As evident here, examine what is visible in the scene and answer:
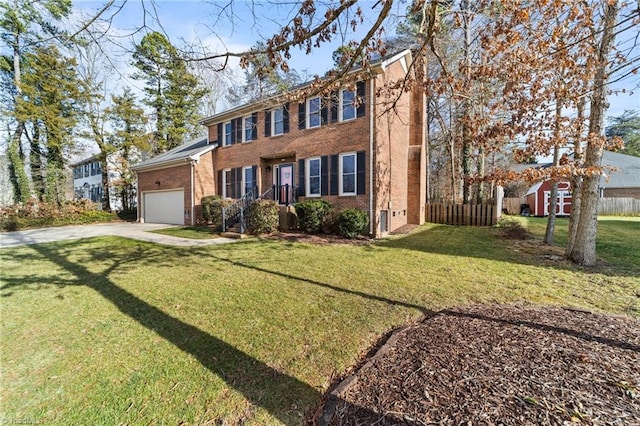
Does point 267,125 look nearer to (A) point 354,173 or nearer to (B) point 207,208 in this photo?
(B) point 207,208

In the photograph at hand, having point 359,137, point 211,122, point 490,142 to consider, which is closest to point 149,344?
point 490,142

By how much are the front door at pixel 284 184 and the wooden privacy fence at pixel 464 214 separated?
7695 millimetres

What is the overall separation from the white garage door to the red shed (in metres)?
25.5

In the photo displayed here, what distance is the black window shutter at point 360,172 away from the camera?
11008 mm

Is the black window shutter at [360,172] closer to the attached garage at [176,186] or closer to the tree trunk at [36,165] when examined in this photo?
the attached garage at [176,186]

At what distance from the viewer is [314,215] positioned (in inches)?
433

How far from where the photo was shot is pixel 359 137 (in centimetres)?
1112

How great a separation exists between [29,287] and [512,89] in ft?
33.2

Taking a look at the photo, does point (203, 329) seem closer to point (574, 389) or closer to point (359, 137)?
point (574, 389)

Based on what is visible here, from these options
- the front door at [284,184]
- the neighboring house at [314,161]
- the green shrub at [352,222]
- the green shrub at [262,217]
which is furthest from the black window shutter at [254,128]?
the green shrub at [352,222]

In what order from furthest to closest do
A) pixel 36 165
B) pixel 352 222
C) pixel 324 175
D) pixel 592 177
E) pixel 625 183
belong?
pixel 625 183 < pixel 36 165 < pixel 324 175 < pixel 352 222 < pixel 592 177

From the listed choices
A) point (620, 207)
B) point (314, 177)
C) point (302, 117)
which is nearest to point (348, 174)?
point (314, 177)

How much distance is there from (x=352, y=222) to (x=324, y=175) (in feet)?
9.49

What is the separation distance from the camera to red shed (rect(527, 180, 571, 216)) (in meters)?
19.7
